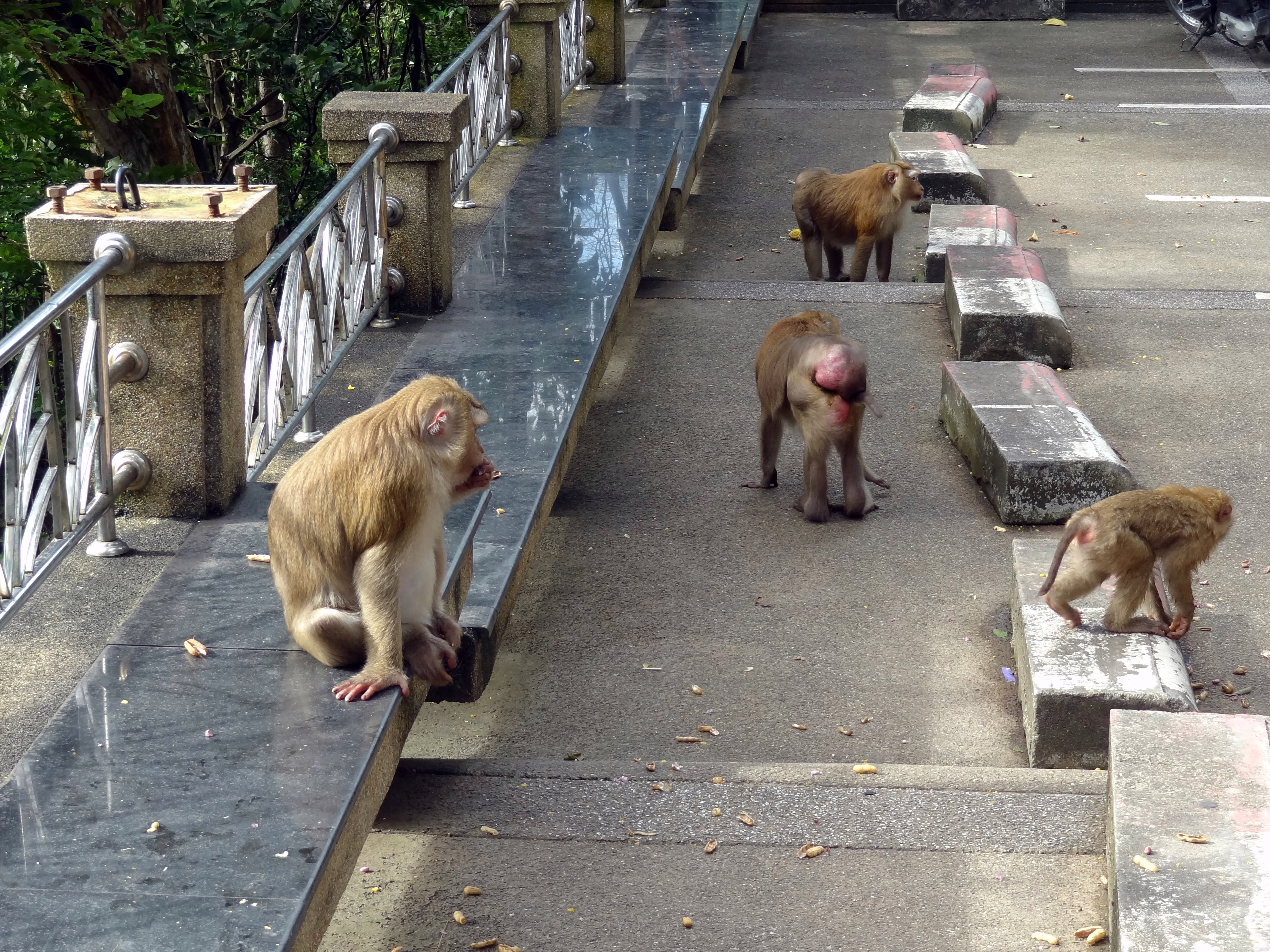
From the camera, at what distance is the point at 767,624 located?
5.67 metres

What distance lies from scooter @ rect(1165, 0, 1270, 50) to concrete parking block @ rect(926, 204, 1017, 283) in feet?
25.0

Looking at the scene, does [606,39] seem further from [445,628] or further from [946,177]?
[445,628]

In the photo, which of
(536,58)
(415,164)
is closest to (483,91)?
(536,58)

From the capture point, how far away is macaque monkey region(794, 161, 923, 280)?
29.9 feet

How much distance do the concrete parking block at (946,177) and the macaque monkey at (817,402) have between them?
441 cm

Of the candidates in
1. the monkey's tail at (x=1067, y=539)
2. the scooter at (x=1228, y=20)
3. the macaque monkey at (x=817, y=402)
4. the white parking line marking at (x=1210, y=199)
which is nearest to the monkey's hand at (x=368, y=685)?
the monkey's tail at (x=1067, y=539)

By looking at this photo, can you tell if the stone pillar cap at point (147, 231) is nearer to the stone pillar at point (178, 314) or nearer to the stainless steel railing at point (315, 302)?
the stone pillar at point (178, 314)

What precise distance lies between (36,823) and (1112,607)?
360 cm

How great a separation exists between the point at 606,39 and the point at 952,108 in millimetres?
3204

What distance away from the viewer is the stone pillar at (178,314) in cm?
427

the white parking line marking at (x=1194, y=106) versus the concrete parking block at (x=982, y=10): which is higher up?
the concrete parking block at (x=982, y=10)

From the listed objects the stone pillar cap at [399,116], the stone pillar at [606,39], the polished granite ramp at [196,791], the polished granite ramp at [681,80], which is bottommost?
the polished granite ramp at [196,791]

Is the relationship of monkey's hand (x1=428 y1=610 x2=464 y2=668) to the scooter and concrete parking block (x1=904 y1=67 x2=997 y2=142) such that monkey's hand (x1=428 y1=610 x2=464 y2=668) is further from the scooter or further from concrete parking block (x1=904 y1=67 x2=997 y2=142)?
the scooter

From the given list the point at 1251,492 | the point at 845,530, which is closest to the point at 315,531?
the point at 845,530
